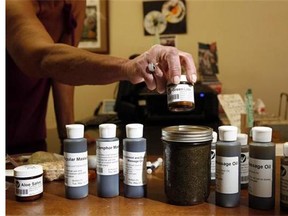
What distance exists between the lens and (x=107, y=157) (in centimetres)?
69

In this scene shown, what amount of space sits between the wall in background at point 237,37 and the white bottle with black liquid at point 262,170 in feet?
5.38

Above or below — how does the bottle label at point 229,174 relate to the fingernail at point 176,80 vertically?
below

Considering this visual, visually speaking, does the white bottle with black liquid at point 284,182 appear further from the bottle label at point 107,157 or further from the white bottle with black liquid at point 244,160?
the bottle label at point 107,157

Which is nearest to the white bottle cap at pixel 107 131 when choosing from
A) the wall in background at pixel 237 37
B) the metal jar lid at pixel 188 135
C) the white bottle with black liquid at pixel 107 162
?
the white bottle with black liquid at pixel 107 162

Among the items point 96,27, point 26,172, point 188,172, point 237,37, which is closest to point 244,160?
point 188,172

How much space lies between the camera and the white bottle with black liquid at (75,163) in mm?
684

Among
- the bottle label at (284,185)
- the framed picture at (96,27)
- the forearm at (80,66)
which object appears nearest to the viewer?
the bottle label at (284,185)

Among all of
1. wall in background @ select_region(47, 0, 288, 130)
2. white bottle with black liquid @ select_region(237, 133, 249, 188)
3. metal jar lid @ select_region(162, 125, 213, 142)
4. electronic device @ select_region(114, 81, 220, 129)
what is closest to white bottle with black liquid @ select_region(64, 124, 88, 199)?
metal jar lid @ select_region(162, 125, 213, 142)

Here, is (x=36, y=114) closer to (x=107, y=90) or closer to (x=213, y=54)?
(x=107, y=90)

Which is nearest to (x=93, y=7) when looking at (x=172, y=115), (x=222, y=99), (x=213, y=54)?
(x=213, y=54)

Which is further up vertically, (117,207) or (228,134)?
(228,134)

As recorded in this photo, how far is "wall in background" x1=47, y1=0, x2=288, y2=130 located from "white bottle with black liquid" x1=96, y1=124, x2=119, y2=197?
1.62 meters

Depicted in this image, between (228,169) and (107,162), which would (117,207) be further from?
(228,169)

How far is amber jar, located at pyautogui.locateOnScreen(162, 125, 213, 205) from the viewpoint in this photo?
2.10 feet
